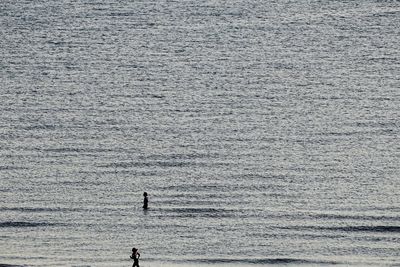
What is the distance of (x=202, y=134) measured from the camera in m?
91.4

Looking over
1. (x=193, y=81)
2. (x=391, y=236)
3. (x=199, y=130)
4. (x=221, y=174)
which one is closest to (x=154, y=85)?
(x=193, y=81)

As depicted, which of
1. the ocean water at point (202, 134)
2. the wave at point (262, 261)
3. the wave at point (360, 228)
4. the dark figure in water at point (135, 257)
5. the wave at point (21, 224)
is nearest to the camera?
the dark figure in water at point (135, 257)

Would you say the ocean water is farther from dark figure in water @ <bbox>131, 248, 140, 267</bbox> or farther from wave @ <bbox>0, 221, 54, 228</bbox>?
dark figure in water @ <bbox>131, 248, 140, 267</bbox>

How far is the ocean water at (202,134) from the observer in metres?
69.2

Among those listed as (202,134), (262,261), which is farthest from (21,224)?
(202,134)

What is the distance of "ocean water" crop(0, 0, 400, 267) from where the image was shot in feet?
227

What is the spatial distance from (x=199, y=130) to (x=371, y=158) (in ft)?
51.9

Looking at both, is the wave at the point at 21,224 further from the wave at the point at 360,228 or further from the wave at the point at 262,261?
the wave at the point at 360,228

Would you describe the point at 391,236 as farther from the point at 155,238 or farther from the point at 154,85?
the point at 154,85

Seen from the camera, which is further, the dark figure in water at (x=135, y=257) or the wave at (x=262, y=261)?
the wave at (x=262, y=261)

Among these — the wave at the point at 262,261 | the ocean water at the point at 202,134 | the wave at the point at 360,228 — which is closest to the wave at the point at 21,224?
the ocean water at the point at 202,134

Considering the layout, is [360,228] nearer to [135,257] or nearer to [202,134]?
[135,257]

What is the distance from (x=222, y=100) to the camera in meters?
101

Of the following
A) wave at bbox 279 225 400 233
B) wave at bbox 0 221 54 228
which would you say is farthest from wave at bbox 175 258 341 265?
wave at bbox 0 221 54 228
